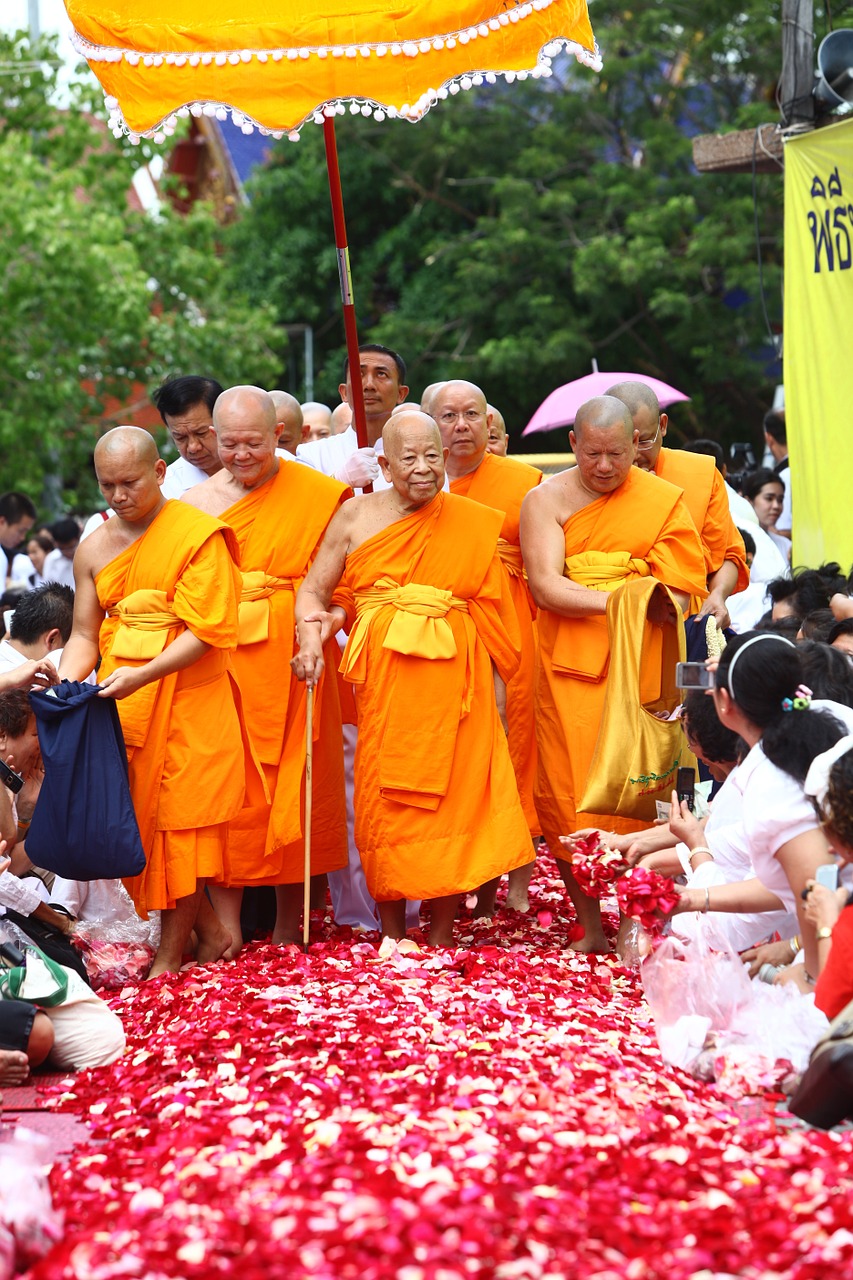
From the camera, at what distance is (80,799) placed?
550 centimetres

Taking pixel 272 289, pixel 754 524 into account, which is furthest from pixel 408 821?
pixel 272 289

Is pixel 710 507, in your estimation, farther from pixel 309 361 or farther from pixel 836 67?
pixel 309 361

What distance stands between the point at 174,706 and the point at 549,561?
1555 millimetres

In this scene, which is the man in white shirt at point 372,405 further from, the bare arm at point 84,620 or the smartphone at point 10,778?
the smartphone at point 10,778

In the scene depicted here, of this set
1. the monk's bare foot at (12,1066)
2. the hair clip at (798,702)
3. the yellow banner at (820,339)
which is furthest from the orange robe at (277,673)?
the yellow banner at (820,339)

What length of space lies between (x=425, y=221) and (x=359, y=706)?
16638 millimetres

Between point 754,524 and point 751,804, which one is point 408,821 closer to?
point 751,804

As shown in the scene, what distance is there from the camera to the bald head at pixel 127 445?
5785 mm

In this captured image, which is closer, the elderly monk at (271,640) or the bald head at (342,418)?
the elderly monk at (271,640)

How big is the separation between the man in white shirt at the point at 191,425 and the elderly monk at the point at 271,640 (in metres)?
0.48

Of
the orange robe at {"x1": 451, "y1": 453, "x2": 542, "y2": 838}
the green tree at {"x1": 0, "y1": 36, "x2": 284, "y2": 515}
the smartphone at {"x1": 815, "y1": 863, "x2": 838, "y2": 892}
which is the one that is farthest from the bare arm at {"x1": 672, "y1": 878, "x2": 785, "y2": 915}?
the green tree at {"x1": 0, "y1": 36, "x2": 284, "y2": 515}

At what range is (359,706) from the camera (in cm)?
619

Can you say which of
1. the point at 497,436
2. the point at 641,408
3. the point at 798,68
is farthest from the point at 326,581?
the point at 798,68

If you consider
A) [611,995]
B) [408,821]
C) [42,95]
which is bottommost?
[611,995]
